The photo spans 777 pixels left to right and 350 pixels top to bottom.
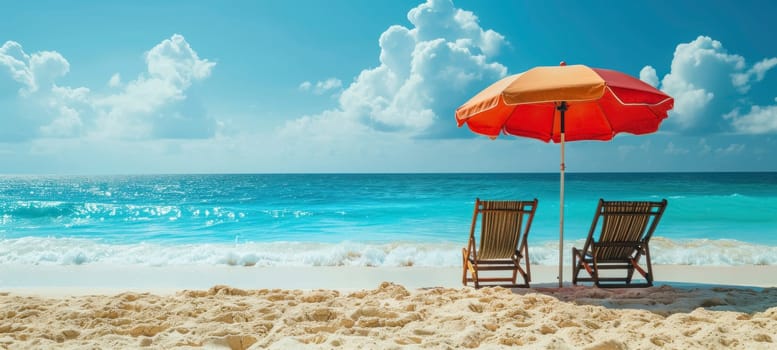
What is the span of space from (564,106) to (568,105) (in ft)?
1.46

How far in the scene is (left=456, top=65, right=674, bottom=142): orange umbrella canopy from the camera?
3.79 m

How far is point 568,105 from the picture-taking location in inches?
205

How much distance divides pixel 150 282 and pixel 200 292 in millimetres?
1711

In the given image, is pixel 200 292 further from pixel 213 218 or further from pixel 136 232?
pixel 213 218

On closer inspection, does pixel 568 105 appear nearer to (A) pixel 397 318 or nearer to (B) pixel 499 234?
(B) pixel 499 234

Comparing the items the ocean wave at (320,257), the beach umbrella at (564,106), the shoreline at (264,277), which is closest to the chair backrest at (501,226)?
the beach umbrella at (564,106)

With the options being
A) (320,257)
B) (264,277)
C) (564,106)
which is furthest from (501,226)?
(320,257)

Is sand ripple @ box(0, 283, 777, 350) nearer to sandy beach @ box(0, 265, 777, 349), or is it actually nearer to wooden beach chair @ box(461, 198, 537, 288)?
sandy beach @ box(0, 265, 777, 349)

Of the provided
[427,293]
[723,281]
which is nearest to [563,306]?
[427,293]

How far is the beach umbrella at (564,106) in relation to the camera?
3787 millimetres

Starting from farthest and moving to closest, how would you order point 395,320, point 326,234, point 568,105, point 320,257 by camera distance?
point 326,234
point 320,257
point 568,105
point 395,320

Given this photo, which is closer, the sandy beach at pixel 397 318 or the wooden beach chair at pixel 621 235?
the sandy beach at pixel 397 318

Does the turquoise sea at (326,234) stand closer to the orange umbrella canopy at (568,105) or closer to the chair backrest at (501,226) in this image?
the chair backrest at (501,226)

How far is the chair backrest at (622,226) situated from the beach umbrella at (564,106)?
1.36 feet
